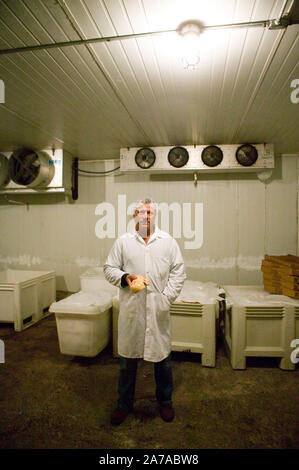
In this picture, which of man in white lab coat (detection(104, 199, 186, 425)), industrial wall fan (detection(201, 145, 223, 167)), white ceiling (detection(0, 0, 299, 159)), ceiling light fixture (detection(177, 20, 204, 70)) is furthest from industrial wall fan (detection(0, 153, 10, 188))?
ceiling light fixture (detection(177, 20, 204, 70))

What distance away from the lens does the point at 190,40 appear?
62.4 inches

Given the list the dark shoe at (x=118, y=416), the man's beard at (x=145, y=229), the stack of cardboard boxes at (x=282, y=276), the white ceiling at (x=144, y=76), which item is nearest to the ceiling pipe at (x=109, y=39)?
the white ceiling at (x=144, y=76)

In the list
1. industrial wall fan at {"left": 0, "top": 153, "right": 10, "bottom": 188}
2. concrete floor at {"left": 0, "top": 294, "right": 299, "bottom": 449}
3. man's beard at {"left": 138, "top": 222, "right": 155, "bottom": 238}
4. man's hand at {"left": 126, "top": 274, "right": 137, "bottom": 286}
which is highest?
industrial wall fan at {"left": 0, "top": 153, "right": 10, "bottom": 188}

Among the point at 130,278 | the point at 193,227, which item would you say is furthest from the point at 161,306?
the point at 193,227

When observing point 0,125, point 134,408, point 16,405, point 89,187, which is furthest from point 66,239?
point 134,408

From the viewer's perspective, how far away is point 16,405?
210cm

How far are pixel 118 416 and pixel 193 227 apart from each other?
117 inches

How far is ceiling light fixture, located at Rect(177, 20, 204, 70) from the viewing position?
4.97ft

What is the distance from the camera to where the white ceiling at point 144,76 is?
4.78ft

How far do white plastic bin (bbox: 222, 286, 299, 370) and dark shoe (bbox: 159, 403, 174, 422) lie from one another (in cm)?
103

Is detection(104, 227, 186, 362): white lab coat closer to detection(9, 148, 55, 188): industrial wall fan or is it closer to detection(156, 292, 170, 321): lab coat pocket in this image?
detection(156, 292, 170, 321): lab coat pocket

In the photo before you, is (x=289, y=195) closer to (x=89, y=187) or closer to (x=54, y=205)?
(x=89, y=187)

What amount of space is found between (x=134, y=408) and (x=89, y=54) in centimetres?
293

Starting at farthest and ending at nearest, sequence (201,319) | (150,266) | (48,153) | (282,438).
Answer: (48,153)
(201,319)
(150,266)
(282,438)
